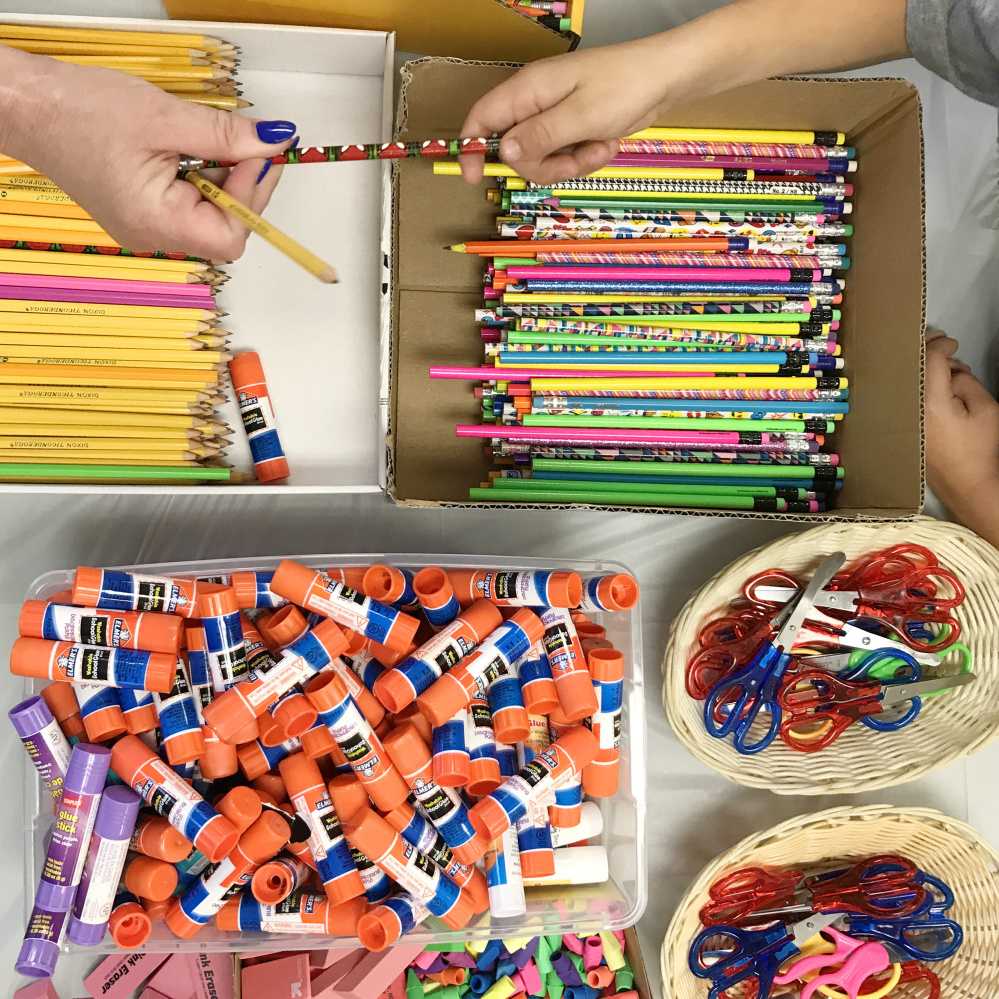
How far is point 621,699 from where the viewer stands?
1060 millimetres

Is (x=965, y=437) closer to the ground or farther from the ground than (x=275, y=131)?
closer to the ground

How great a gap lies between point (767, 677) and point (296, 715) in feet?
1.93

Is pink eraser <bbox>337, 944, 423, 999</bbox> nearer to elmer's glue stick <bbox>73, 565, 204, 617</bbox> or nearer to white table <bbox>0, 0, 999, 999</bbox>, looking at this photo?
white table <bbox>0, 0, 999, 999</bbox>

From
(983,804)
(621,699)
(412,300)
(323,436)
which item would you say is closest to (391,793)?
(621,699)

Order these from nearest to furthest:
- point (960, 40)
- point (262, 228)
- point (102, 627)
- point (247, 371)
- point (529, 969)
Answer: point (262, 228) → point (960, 40) → point (102, 627) → point (247, 371) → point (529, 969)

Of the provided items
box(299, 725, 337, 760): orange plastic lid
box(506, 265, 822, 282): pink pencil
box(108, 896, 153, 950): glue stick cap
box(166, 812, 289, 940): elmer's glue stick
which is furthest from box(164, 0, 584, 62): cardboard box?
box(108, 896, 153, 950): glue stick cap

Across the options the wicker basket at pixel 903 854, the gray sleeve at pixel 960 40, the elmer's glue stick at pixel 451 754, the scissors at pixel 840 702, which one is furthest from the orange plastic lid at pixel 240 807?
the gray sleeve at pixel 960 40

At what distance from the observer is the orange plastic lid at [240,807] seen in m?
0.96

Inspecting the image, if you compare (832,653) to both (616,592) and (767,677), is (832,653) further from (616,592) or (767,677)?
(616,592)

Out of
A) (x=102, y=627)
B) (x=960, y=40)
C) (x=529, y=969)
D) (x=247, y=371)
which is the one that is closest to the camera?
(x=960, y=40)

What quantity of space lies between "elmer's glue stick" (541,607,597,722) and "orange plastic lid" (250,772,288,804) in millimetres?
362

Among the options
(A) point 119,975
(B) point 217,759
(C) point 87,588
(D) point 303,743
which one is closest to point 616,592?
(D) point 303,743

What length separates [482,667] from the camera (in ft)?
3.21

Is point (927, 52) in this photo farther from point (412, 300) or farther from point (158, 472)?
point (158, 472)
